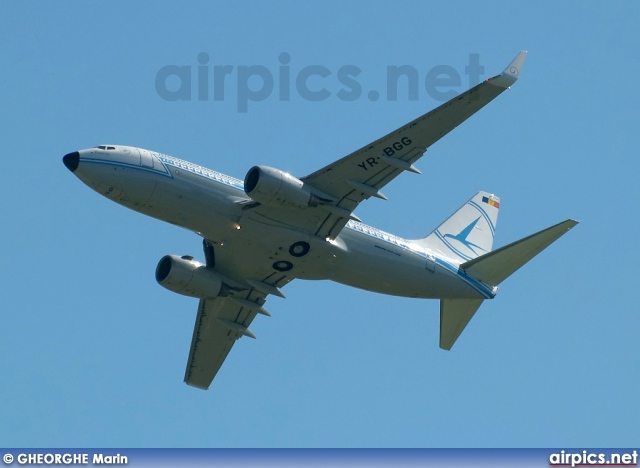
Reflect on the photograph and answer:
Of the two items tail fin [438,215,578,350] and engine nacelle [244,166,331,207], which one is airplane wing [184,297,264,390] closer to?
tail fin [438,215,578,350]

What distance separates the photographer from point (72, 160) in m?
52.8

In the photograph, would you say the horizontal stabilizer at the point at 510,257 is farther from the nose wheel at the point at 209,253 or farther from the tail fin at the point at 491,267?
the nose wheel at the point at 209,253

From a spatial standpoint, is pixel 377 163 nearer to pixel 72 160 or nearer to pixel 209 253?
pixel 209 253

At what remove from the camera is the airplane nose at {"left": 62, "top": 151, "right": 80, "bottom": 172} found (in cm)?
5284

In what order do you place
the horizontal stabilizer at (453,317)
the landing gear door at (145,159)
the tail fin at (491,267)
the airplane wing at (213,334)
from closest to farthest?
1. the landing gear door at (145,159)
2. the tail fin at (491,267)
3. the horizontal stabilizer at (453,317)
4. the airplane wing at (213,334)

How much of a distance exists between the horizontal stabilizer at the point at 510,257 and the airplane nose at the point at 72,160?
19.2m

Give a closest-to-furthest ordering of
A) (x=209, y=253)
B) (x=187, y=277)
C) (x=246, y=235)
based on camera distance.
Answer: (x=246, y=235) < (x=187, y=277) < (x=209, y=253)

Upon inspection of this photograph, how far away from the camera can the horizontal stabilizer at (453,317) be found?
198 ft

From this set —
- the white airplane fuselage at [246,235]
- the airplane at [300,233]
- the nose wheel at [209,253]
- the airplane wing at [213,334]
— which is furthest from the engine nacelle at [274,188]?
the airplane wing at [213,334]

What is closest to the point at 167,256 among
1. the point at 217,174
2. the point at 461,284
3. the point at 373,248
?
the point at 217,174

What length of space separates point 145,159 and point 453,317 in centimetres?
1778

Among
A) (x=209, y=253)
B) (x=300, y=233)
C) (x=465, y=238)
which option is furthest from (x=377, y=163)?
(x=465, y=238)

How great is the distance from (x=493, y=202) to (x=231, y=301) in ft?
52.6

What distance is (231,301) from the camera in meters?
61.5
